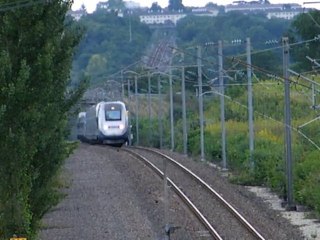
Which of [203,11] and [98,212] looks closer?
[98,212]

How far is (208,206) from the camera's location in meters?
29.8

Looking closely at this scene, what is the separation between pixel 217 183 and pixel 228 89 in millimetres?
32303

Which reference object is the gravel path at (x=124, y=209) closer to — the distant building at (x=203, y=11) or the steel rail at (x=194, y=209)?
the steel rail at (x=194, y=209)

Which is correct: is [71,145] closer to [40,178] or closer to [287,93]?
[40,178]

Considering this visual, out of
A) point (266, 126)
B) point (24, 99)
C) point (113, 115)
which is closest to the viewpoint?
point (24, 99)

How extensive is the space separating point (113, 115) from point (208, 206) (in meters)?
37.1

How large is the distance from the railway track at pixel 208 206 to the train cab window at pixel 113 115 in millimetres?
22079

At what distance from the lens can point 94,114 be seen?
6894 centimetres

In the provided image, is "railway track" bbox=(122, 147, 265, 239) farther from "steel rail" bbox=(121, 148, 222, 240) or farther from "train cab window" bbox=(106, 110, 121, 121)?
"train cab window" bbox=(106, 110, 121, 121)

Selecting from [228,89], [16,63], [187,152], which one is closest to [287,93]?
[16,63]

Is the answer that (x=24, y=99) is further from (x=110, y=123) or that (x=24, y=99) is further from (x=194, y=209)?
(x=110, y=123)

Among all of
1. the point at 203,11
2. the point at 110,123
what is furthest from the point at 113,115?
the point at 203,11

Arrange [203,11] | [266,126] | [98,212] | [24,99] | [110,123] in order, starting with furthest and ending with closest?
[203,11]
[110,123]
[266,126]
[98,212]
[24,99]

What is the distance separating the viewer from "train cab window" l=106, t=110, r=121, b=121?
6625cm
